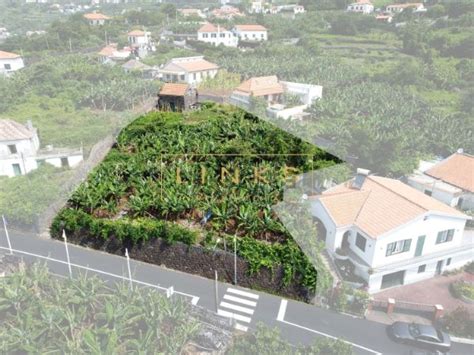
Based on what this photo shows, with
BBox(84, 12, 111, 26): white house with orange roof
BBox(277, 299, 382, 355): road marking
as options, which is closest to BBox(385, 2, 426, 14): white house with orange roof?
BBox(277, 299, 382, 355): road marking

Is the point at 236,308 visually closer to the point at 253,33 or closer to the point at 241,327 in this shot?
the point at 241,327

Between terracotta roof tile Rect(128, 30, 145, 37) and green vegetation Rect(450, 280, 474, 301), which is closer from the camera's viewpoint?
green vegetation Rect(450, 280, 474, 301)

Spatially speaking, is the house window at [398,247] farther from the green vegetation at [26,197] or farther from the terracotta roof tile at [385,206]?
the green vegetation at [26,197]

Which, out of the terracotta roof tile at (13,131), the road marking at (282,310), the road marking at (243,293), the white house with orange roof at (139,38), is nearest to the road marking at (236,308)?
the road marking at (243,293)

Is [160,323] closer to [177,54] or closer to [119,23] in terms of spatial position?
[177,54]

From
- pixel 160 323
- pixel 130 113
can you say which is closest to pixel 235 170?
pixel 160 323

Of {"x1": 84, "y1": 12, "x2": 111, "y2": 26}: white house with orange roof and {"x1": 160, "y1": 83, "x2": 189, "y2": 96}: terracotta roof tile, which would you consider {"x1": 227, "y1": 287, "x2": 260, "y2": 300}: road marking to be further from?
{"x1": 84, "y1": 12, "x2": 111, "y2": 26}: white house with orange roof

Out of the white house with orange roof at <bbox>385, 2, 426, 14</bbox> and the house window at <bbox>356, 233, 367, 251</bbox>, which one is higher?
the white house with orange roof at <bbox>385, 2, 426, 14</bbox>
